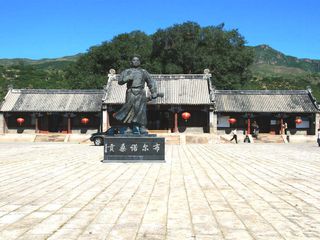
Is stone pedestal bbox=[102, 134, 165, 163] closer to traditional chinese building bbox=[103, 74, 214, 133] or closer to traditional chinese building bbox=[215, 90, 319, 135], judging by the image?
traditional chinese building bbox=[103, 74, 214, 133]

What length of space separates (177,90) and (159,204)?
29.2 m

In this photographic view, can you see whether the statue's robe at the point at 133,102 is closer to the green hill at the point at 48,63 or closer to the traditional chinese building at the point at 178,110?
the traditional chinese building at the point at 178,110

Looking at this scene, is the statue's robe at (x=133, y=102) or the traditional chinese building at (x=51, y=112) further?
the traditional chinese building at (x=51, y=112)

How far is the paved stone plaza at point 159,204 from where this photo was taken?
4562 millimetres

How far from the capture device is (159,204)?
6.09 metres

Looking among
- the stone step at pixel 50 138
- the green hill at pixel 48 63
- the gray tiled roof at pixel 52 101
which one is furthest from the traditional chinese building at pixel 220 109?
the green hill at pixel 48 63

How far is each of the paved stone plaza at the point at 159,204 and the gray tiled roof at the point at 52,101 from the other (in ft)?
82.4

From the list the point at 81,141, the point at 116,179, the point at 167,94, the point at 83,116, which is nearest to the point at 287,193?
the point at 116,179

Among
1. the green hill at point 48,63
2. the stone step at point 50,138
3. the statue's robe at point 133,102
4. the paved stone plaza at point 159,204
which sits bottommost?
the paved stone plaza at point 159,204

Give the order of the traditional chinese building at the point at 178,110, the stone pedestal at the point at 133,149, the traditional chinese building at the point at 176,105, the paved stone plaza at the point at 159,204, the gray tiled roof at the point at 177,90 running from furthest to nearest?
the traditional chinese building at the point at 178,110, the gray tiled roof at the point at 177,90, the traditional chinese building at the point at 176,105, the stone pedestal at the point at 133,149, the paved stone plaza at the point at 159,204

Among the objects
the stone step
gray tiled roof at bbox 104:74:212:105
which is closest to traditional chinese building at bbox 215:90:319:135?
gray tiled roof at bbox 104:74:212:105

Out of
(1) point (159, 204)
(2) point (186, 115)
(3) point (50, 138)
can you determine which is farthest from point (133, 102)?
(3) point (50, 138)

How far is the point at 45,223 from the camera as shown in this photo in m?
4.90

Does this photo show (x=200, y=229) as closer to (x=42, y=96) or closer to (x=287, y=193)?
(x=287, y=193)
